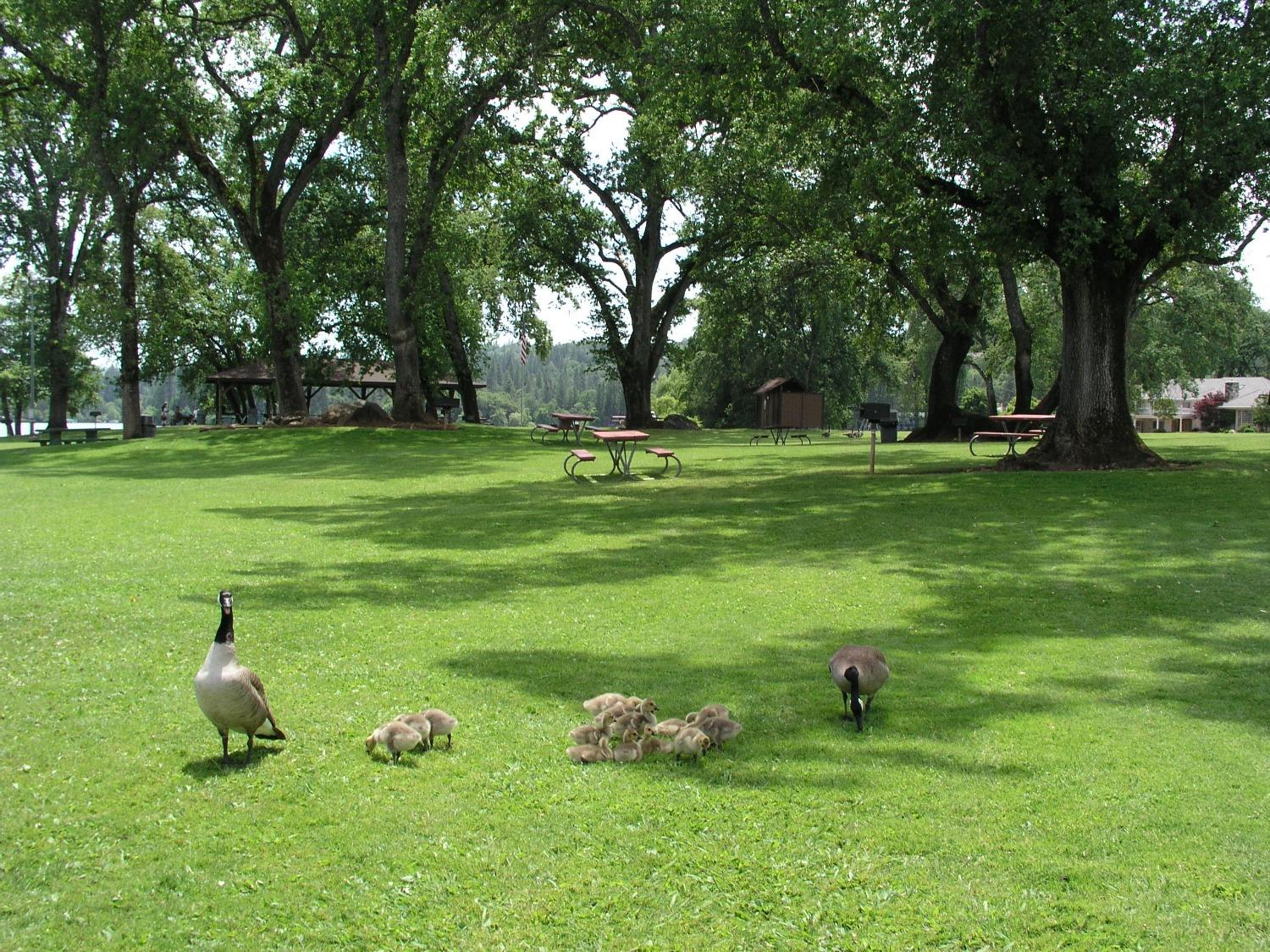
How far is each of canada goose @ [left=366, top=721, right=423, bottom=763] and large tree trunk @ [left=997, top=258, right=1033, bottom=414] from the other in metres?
32.5

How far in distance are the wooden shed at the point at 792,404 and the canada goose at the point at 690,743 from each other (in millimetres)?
57241

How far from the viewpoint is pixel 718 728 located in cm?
618

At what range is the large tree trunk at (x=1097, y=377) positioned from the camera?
21.4 m

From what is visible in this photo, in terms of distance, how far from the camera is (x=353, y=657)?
8.22 meters

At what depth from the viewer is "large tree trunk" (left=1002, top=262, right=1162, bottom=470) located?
21.4 metres

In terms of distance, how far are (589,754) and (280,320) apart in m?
35.0

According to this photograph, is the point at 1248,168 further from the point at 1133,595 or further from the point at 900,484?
the point at 1133,595

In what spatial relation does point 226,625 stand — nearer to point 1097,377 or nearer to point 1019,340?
point 1097,377

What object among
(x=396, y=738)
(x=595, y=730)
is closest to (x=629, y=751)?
(x=595, y=730)

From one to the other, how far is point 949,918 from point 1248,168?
19.2 m

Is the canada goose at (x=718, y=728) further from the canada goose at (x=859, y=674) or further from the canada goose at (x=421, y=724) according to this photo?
the canada goose at (x=421, y=724)

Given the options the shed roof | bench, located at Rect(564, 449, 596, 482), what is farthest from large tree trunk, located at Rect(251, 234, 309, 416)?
the shed roof

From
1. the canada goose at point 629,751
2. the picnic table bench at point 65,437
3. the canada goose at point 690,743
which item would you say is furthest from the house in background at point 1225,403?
the canada goose at point 629,751

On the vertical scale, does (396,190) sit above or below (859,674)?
above
